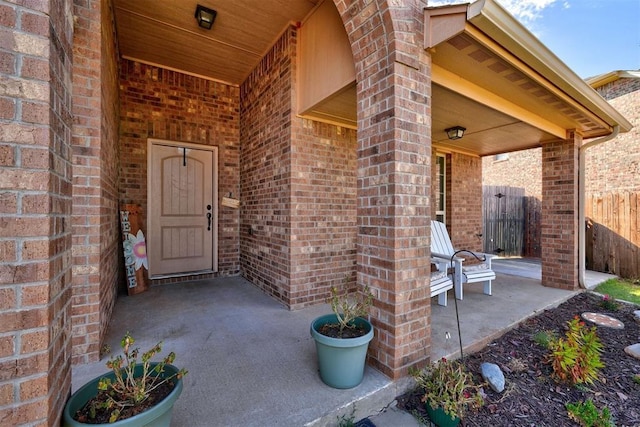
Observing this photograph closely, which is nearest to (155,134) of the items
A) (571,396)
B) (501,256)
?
(571,396)

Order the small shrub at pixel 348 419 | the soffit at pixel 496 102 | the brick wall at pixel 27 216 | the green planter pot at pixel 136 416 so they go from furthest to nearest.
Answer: the soffit at pixel 496 102 → the small shrub at pixel 348 419 → the green planter pot at pixel 136 416 → the brick wall at pixel 27 216

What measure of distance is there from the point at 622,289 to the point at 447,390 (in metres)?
5.24

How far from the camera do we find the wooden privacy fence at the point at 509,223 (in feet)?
26.8

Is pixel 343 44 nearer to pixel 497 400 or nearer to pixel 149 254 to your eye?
pixel 497 400

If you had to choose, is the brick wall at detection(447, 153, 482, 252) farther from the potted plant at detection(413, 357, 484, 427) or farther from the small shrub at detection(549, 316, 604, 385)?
the potted plant at detection(413, 357, 484, 427)

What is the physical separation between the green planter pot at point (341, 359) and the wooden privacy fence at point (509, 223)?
775 cm

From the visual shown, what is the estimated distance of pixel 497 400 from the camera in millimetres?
1980

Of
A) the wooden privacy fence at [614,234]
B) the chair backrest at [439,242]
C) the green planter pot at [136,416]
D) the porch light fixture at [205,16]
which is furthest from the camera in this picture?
the wooden privacy fence at [614,234]

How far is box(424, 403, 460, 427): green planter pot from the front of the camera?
1.67m

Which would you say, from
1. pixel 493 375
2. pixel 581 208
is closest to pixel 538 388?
pixel 493 375

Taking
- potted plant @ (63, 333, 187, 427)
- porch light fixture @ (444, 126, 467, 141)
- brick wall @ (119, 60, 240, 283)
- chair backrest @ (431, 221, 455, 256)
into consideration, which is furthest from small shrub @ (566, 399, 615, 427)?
brick wall @ (119, 60, 240, 283)

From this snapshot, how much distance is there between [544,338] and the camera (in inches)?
105

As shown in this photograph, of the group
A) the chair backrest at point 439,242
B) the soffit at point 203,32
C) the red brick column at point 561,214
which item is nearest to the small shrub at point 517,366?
the chair backrest at point 439,242

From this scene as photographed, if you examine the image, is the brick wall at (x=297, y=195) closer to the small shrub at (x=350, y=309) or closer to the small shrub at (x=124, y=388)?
the small shrub at (x=350, y=309)
